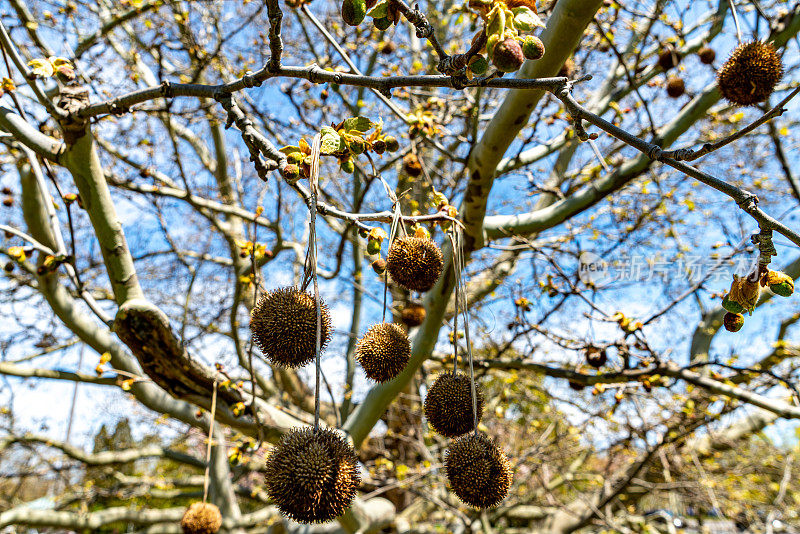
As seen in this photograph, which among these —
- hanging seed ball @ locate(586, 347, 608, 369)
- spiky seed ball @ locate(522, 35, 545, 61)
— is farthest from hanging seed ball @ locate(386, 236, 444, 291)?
hanging seed ball @ locate(586, 347, 608, 369)

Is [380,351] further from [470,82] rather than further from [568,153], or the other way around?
[568,153]

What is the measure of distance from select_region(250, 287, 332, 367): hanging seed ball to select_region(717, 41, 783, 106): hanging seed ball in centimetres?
233

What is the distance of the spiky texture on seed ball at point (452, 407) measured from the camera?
1571 millimetres

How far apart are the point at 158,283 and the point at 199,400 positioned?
16.9 feet

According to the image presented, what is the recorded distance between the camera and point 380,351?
1.56 meters

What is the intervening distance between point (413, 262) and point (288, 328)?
1.60 ft

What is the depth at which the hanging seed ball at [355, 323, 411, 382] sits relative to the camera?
1.56 meters

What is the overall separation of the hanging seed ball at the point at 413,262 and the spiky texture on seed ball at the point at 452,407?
13.6 inches

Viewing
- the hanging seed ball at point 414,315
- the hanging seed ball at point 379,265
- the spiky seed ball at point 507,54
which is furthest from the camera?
the hanging seed ball at point 414,315

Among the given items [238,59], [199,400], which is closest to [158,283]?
[238,59]

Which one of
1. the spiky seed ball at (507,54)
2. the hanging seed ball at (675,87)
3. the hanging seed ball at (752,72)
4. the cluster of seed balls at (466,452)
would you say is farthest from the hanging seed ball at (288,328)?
the hanging seed ball at (675,87)

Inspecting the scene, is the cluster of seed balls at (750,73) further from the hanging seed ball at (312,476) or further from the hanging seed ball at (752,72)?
the hanging seed ball at (312,476)

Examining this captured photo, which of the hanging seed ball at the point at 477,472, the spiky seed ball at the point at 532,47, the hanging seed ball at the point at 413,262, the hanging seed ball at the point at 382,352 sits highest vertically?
the spiky seed ball at the point at 532,47

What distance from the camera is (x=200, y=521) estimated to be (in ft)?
8.46
